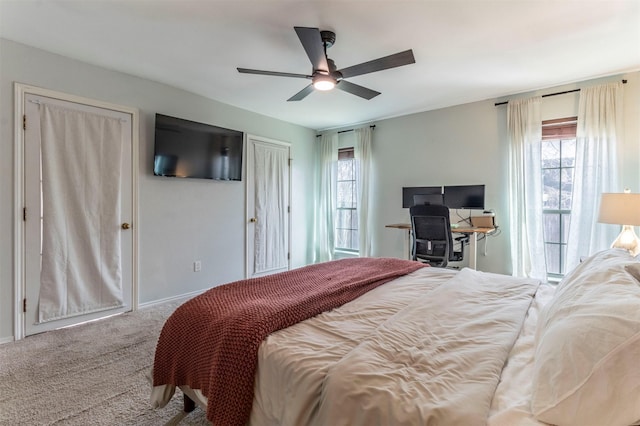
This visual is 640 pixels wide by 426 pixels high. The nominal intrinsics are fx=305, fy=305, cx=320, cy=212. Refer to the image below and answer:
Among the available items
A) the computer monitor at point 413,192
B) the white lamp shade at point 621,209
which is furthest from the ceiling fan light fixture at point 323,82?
the white lamp shade at point 621,209

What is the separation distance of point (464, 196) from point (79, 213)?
4.24m

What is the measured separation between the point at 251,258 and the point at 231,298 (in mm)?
2924

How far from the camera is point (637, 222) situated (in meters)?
2.34

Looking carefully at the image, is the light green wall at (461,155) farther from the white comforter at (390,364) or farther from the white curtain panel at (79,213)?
the white curtain panel at (79,213)

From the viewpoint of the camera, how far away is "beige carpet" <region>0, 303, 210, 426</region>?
5.42ft

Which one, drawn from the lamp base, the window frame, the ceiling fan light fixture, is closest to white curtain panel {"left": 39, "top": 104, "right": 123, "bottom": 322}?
the ceiling fan light fixture

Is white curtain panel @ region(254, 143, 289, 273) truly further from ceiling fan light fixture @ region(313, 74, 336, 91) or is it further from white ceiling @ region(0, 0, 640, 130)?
ceiling fan light fixture @ region(313, 74, 336, 91)

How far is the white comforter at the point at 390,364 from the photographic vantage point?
85 cm

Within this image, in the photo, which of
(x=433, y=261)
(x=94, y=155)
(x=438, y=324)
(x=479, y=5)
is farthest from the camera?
(x=433, y=261)

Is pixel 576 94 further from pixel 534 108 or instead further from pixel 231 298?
pixel 231 298

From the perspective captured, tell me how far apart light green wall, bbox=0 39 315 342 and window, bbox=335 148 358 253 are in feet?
3.47

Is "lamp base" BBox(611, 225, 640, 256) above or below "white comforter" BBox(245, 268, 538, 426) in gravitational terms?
above

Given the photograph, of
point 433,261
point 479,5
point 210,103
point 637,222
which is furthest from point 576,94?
point 210,103

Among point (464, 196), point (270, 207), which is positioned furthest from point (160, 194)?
point (464, 196)
